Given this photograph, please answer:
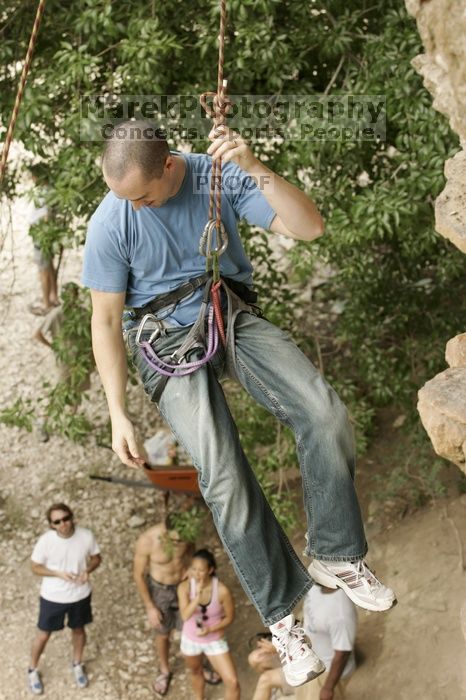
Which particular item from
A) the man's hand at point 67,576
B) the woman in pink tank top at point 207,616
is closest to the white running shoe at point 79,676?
the man's hand at point 67,576

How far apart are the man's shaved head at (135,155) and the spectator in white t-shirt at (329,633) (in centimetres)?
362

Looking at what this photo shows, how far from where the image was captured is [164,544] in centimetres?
712

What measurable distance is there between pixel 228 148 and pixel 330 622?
3.87 m

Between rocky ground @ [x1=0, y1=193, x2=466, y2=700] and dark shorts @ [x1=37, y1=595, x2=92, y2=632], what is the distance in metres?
0.53

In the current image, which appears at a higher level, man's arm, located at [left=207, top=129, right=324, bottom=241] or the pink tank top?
man's arm, located at [left=207, top=129, right=324, bottom=241]

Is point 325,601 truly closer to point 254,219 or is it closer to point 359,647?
point 359,647

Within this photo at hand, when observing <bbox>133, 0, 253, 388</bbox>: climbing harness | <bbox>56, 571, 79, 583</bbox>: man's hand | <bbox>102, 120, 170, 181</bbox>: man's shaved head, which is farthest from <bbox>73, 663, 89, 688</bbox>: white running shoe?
<bbox>102, 120, 170, 181</bbox>: man's shaved head

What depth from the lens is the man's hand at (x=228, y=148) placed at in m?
2.92

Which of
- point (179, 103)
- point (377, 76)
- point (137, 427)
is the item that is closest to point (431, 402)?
point (377, 76)

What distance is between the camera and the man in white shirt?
22.5 feet

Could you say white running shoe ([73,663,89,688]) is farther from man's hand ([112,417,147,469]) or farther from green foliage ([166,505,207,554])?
man's hand ([112,417,147,469])

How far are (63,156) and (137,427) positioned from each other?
3832 mm

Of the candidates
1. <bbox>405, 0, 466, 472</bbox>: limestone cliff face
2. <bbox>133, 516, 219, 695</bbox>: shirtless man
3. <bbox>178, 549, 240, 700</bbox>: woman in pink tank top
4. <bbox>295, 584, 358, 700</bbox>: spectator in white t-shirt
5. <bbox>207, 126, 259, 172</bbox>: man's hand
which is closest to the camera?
<bbox>207, 126, 259, 172</bbox>: man's hand

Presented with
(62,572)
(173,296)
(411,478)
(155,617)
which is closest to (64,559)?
(62,572)
